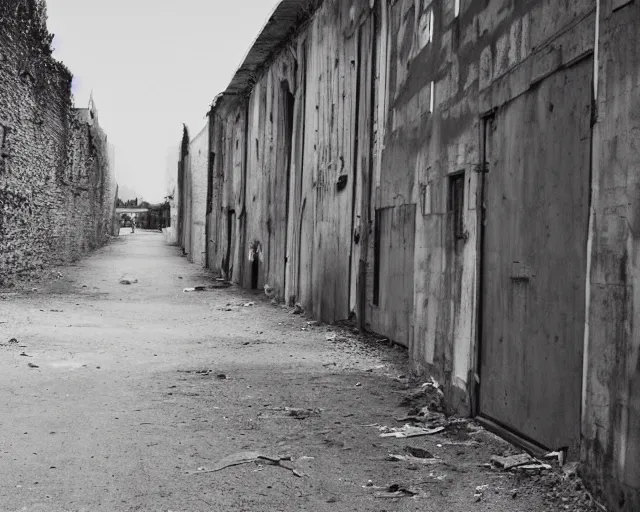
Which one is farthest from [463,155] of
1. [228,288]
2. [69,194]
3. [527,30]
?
[69,194]

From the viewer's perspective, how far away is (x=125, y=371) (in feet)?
19.8

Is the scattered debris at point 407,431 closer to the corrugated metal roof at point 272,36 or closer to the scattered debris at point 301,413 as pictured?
the scattered debris at point 301,413

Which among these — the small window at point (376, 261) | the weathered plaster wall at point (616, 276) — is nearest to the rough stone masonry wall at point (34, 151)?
the small window at point (376, 261)

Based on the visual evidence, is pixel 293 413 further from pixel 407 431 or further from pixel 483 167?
pixel 483 167

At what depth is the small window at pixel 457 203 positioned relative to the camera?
4.84m

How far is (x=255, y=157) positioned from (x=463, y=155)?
9.73m

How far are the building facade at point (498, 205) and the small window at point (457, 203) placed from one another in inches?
0.8

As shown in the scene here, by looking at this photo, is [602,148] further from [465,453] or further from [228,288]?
[228,288]

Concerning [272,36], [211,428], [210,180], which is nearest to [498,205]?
[211,428]

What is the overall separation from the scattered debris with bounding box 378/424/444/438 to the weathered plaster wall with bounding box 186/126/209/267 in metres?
16.5

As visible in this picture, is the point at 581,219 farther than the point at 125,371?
No

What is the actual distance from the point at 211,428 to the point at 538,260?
7.20 feet

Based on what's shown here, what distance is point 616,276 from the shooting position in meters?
2.74

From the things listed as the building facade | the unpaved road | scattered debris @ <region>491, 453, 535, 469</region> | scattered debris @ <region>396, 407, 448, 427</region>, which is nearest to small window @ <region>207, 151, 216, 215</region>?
the building facade
